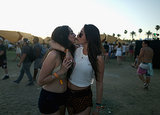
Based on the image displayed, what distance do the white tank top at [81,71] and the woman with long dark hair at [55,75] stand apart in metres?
0.18

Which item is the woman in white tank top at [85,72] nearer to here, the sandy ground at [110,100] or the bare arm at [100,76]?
the bare arm at [100,76]

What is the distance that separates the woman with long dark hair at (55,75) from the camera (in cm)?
171

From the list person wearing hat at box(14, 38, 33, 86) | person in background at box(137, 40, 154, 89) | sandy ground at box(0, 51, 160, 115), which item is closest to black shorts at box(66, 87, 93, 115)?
sandy ground at box(0, 51, 160, 115)

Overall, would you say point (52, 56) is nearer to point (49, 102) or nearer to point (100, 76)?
point (49, 102)

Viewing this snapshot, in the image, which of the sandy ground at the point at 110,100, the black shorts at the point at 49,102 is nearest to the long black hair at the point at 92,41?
the black shorts at the point at 49,102

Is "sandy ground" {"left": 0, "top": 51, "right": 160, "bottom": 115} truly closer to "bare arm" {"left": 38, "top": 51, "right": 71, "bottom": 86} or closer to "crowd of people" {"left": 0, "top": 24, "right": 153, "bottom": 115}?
"crowd of people" {"left": 0, "top": 24, "right": 153, "bottom": 115}

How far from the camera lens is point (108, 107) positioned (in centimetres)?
388

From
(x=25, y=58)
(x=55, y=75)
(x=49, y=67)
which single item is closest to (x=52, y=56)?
(x=49, y=67)

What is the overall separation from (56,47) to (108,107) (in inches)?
113

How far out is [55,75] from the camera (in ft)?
5.66

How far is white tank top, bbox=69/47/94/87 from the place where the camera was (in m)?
1.88

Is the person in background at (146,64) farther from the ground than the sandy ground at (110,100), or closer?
farther from the ground

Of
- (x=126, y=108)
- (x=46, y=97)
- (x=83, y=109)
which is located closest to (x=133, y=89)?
(x=126, y=108)

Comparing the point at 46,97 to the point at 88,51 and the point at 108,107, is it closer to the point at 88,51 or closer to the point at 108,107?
the point at 88,51
